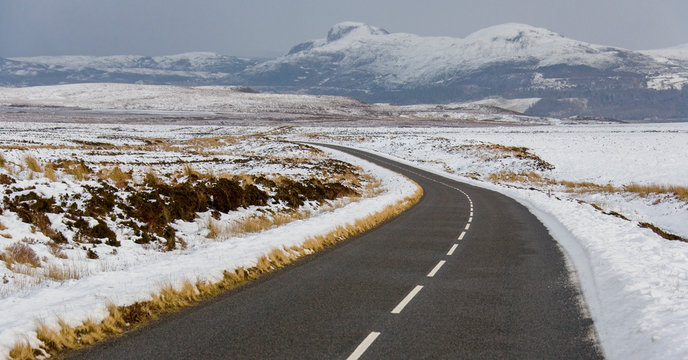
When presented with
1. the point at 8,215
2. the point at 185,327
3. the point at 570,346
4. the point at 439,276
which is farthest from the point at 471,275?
the point at 8,215

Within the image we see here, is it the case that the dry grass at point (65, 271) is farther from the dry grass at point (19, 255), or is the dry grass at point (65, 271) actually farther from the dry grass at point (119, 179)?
the dry grass at point (119, 179)

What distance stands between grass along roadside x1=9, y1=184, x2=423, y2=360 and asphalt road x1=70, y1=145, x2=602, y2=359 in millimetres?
292

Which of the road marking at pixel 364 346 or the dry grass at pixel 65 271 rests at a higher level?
the road marking at pixel 364 346

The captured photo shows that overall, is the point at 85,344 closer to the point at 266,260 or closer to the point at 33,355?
the point at 33,355

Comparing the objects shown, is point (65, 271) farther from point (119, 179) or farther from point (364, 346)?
point (119, 179)

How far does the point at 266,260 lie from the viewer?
10938mm

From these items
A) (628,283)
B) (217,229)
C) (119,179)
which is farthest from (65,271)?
(628,283)

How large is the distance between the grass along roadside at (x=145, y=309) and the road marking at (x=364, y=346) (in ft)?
10.4

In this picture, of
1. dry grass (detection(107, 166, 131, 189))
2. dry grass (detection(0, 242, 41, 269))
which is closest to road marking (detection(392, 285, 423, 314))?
dry grass (detection(0, 242, 41, 269))

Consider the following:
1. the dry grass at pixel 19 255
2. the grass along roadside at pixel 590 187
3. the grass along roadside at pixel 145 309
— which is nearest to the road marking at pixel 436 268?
the grass along roadside at pixel 145 309

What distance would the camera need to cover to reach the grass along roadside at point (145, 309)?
620cm

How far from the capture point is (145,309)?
754 centimetres

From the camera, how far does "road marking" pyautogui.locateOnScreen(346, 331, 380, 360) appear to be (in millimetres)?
6020

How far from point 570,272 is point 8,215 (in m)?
11.9
